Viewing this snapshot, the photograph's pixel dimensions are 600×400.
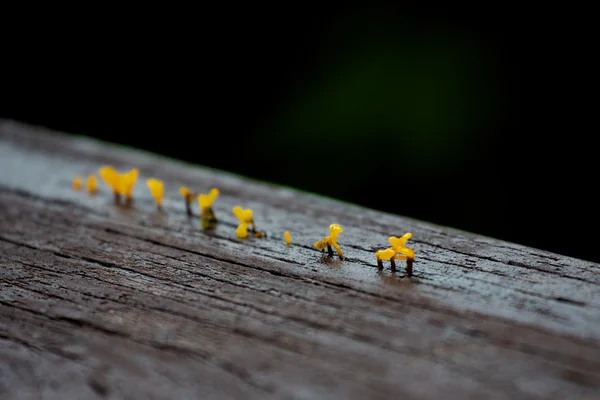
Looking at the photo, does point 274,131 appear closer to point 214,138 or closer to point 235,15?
point 214,138

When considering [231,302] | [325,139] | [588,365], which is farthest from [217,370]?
[325,139]

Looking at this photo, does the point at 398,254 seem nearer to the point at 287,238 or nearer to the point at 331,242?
the point at 331,242

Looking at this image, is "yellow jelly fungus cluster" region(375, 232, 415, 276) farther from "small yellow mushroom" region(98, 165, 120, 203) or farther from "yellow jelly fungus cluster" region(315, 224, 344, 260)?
"small yellow mushroom" region(98, 165, 120, 203)

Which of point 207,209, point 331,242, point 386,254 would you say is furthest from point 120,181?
point 386,254

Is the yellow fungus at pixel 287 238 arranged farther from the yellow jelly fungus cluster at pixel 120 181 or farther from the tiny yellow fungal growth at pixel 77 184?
the tiny yellow fungal growth at pixel 77 184

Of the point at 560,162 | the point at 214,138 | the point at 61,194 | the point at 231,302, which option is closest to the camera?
the point at 231,302
